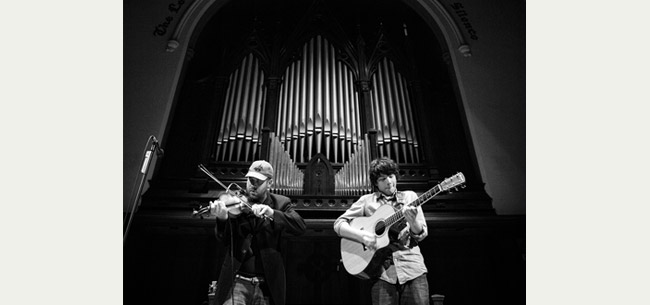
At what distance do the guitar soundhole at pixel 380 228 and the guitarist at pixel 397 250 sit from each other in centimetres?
5

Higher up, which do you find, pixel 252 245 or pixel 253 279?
pixel 252 245

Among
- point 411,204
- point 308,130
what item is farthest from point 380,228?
point 308,130

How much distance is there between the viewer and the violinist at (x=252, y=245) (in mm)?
2934

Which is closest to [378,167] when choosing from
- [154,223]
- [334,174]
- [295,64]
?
[334,174]

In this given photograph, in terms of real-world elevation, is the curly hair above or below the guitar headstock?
above

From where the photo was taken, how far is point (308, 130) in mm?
6082

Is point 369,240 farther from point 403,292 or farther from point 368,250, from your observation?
point 403,292

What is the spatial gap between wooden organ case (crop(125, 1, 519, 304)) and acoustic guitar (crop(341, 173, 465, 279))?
155 centimetres

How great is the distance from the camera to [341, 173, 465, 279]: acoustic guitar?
3.18 m

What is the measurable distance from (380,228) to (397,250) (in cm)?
25

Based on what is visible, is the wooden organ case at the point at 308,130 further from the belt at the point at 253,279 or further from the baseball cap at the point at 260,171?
the belt at the point at 253,279

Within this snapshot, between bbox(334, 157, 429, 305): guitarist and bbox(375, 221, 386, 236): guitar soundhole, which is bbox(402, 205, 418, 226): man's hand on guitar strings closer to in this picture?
bbox(334, 157, 429, 305): guitarist

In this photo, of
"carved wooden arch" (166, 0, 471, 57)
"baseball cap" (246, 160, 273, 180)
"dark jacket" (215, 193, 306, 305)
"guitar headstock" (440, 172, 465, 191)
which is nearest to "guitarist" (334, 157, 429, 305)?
"guitar headstock" (440, 172, 465, 191)

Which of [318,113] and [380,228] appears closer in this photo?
[380,228]
